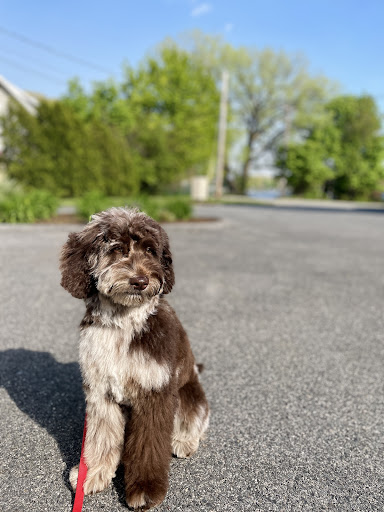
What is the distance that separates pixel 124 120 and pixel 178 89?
21.1 ft

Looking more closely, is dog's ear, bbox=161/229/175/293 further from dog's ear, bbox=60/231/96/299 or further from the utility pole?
the utility pole

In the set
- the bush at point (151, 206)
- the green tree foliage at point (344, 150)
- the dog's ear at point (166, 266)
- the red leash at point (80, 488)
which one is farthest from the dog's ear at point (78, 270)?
the green tree foliage at point (344, 150)

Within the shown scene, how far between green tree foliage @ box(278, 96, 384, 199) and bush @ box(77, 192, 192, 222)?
3150cm

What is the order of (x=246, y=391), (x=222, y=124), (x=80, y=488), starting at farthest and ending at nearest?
1. (x=222, y=124)
2. (x=246, y=391)
3. (x=80, y=488)

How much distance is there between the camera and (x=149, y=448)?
2.25m

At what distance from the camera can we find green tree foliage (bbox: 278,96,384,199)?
43406mm

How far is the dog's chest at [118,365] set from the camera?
2232 millimetres

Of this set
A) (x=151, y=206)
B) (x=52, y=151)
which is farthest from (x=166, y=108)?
(x=151, y=206)

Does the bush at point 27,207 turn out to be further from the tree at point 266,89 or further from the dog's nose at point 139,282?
the tree at point 266,89

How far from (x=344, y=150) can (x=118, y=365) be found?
46.8 meters

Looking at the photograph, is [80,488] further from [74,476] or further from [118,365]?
[118,365]

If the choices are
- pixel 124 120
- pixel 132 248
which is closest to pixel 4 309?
pixel 132 248

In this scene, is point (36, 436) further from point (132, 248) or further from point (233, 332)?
point (233, 332)

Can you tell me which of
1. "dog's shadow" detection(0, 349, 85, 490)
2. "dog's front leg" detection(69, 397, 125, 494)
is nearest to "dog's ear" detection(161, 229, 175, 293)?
"dog's front leg" detection(69, 397, 125, 494)
